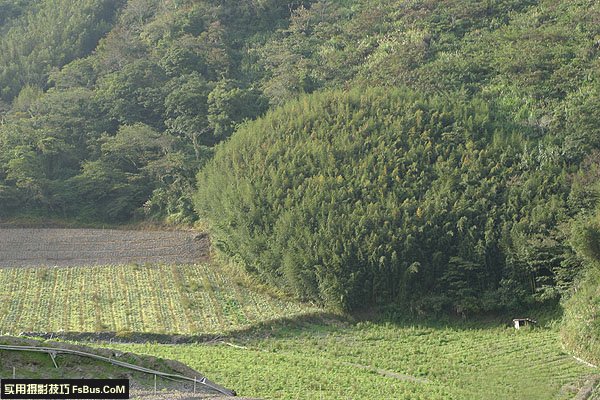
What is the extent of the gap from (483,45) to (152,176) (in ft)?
56.3

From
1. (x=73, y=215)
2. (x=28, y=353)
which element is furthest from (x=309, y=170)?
(x=28, y=353)

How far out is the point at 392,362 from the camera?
81.3 ft

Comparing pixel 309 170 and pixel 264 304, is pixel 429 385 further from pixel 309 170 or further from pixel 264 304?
pixel 309 170

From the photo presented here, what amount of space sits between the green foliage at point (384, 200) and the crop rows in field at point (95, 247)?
1861 mm

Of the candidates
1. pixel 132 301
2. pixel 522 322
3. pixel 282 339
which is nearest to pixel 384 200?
pixel 522 322

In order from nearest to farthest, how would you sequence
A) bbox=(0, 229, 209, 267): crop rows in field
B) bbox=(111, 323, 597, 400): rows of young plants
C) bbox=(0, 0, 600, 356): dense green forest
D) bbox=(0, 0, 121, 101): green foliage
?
bbox=(111, 323, 597, 400): rows of young plants
bbox=(0, 0, 600, 356): dense green forest
bbox=(0, 229, 209, 267): crop rows in field
bbox=(0, 0, 121, 101): green foliage

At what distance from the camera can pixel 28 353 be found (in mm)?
17828

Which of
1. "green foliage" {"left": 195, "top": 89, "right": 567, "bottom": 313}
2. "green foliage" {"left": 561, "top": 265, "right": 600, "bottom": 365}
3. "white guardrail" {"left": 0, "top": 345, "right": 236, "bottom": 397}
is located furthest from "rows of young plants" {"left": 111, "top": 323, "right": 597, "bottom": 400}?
"white guardrail" {"left": 0, "top": 345, "right": 236, "bottom": 397}

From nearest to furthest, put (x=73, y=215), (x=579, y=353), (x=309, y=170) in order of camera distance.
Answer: (x=579, y=353) → (x=309, y=170) → (x=73, y=215)

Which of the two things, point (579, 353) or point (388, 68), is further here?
point (388, 68)

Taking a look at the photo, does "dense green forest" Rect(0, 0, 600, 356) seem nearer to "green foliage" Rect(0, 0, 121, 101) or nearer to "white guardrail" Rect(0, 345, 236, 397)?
"green foliage" Rect(0, 0, 121, 101)

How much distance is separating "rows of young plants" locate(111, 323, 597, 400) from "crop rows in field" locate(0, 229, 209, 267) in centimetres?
898

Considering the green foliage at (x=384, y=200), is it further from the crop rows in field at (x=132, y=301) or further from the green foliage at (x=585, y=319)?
the green foliage at (x=585, y=319)

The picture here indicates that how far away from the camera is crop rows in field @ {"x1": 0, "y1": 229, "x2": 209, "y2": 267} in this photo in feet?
115
